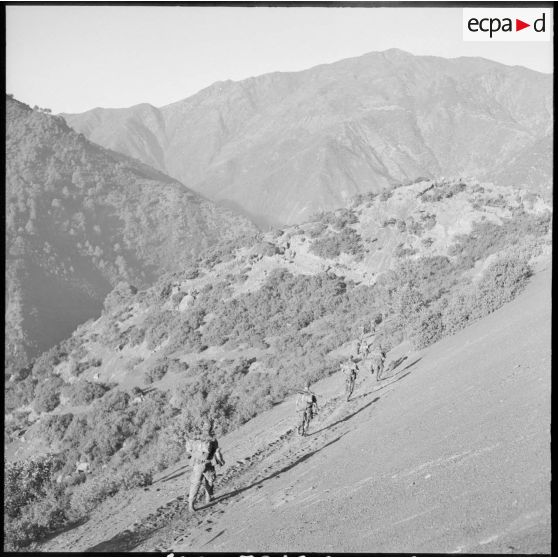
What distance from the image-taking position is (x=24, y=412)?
2398cm

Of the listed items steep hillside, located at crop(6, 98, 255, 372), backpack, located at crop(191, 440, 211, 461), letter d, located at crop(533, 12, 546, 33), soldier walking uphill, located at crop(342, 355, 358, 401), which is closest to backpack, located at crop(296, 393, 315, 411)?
soldier walking uphill, located at crop(342, 355, 358, 401)

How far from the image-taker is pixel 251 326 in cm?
2450

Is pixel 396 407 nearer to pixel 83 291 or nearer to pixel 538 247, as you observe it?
pixel 538 247

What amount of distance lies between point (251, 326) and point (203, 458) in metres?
14.9

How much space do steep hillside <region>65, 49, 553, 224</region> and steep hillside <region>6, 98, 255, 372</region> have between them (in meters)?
30.2

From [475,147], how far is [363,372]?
103026mm

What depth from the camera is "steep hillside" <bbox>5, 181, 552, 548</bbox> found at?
55.8ft

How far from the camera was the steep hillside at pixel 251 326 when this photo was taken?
17016 mm

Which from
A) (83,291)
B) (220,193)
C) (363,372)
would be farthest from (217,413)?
(220,193)

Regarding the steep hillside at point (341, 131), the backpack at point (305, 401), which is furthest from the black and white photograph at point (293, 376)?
the steep hillside at point (341, 131)

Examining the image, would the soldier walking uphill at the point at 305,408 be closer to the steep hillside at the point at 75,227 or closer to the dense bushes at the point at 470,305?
the dense bushes at the point at 470,305

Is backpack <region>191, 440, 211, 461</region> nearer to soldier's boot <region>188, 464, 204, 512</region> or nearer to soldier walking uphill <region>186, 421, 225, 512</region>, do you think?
soldier walking uphill <region>186, 421, 225, 512</region>

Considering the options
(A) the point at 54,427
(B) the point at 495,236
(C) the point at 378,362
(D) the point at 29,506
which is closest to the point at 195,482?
(D) the point at 29,506

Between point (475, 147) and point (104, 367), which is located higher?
point (475, 147)
